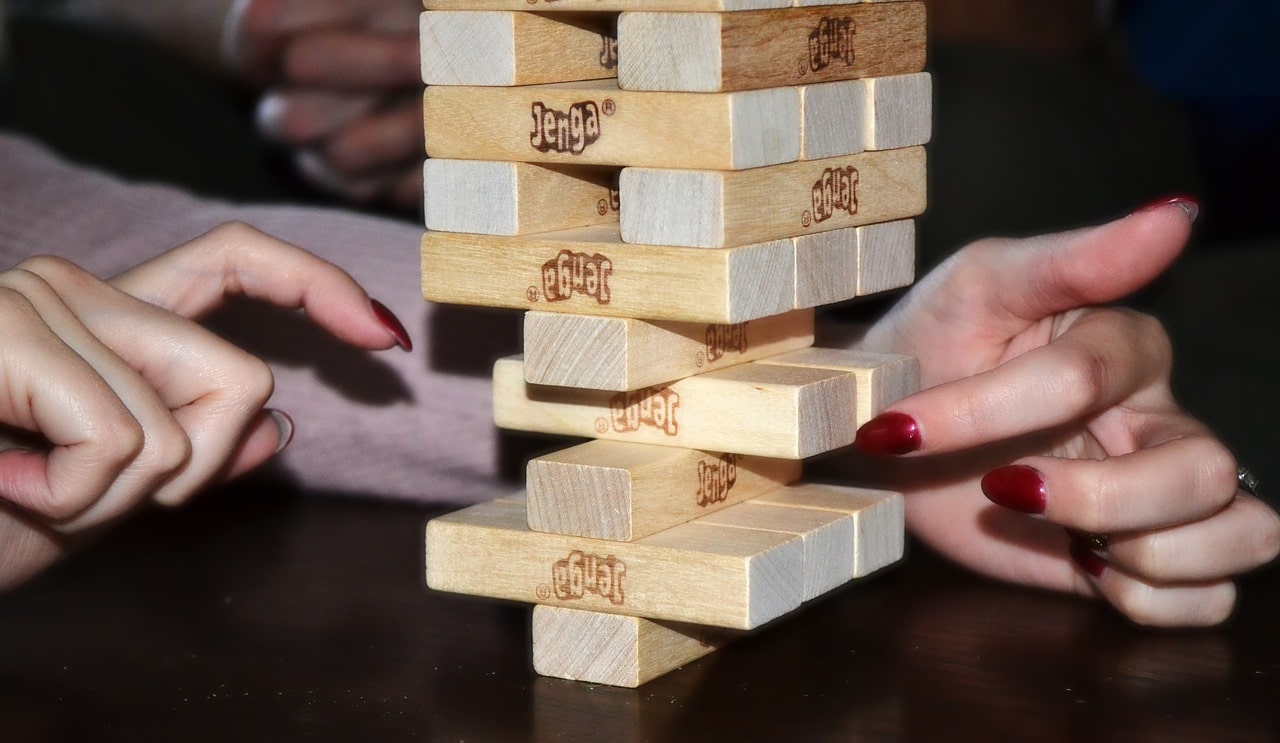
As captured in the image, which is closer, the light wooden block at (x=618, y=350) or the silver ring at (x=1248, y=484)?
the light wooden block at (x=618, y=350)

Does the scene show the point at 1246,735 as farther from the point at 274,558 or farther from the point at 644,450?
the point at 274,558

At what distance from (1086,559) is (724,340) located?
1.00 feet

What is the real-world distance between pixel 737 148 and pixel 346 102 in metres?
1.22

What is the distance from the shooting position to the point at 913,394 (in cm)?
94

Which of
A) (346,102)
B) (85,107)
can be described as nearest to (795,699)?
(346,102)

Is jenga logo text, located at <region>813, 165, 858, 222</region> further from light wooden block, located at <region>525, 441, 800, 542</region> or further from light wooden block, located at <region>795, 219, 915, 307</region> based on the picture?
light wooden block, located at <region>525, 441, 800, 542</region>

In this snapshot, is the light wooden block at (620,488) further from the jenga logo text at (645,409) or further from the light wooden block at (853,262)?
the light wooden block at (853,262)

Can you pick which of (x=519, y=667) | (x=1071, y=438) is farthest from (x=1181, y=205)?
(x=519, y=667)

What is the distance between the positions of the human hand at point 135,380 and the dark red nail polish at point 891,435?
1.17 ft

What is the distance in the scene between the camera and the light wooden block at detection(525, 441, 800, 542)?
0.86m

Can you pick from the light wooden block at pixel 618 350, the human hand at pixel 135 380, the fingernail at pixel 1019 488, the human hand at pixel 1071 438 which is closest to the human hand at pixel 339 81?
the human hand at pixel 135 380

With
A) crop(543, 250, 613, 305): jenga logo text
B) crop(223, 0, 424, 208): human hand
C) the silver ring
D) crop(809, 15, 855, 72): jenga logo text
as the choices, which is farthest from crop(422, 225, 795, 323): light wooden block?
crop(223, 0, 424, 208): human hand

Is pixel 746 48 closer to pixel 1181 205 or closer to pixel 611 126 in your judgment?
pixel 611 126

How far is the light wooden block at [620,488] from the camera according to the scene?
0.86 meters
